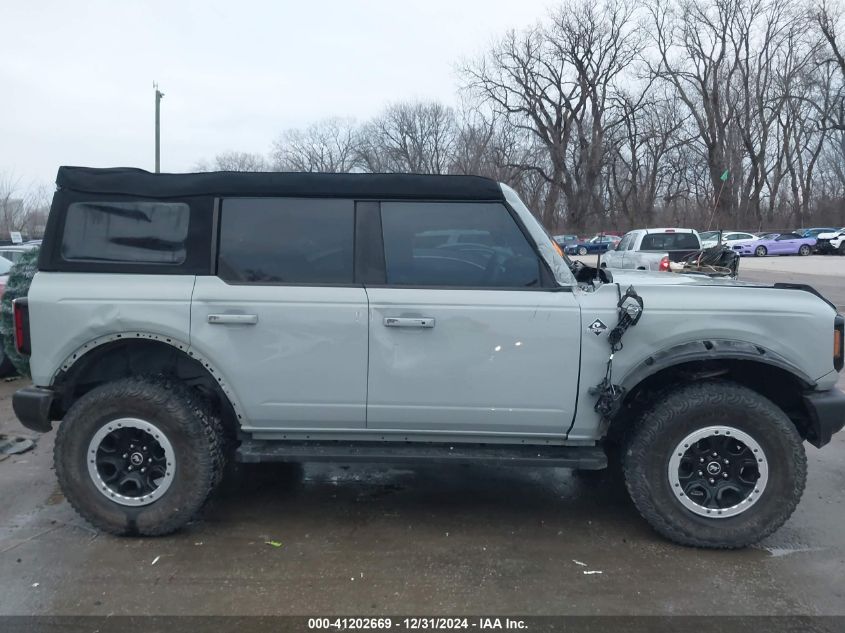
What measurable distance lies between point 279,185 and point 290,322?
0.81 metres

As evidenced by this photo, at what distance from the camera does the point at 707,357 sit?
3.78 m

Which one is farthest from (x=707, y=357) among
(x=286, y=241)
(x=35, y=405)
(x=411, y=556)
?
(x=35, y=405)

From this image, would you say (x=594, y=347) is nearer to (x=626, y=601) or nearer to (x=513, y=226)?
(x=513, y=226)

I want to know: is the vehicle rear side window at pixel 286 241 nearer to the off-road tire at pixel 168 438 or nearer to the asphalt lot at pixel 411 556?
the off-road tire at pixel 168 438

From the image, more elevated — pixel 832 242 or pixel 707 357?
pixel 832 242

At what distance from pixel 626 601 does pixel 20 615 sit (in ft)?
9.11

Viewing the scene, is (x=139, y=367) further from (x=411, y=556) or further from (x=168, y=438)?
(x=411, y=556)

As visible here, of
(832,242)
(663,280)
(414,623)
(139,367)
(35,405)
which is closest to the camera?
(414,623)

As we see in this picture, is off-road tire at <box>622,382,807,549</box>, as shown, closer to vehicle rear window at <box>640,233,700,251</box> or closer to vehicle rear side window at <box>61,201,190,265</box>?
vehicle rear side window at <box>61,201,190,265</box>

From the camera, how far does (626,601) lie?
11.3 ft

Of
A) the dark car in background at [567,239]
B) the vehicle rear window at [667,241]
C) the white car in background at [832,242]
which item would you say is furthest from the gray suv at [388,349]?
the dark car in background at [567,239]

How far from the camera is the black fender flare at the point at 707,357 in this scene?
3.78 meters

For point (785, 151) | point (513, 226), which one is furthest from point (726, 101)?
point (513, 226)

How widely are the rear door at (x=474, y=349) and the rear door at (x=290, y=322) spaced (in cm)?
15
